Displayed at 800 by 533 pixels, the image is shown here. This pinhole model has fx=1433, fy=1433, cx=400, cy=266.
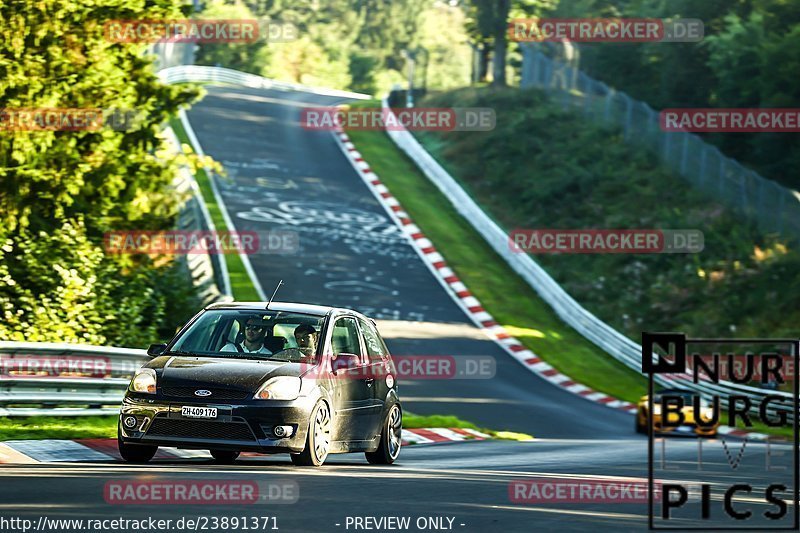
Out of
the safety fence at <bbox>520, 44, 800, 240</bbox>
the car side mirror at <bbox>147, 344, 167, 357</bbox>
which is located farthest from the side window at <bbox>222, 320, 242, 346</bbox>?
the safety fence at <bbox>520, 44, 800, 240</bbox>

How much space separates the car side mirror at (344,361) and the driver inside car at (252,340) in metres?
0.64

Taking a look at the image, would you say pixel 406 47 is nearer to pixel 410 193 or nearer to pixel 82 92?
pixel 410 193

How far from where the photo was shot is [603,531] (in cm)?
905

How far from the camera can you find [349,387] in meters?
13.5

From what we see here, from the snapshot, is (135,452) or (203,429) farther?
(135,452)

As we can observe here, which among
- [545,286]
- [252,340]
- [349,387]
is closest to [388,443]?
[349,387]

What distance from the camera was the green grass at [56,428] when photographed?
15055 millimetres

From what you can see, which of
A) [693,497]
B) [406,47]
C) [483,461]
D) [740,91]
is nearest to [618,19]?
[740,91]

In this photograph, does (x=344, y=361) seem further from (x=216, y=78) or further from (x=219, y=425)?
(x=216, y=78)

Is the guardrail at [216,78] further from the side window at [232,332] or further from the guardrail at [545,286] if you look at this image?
the side window at [232,332]

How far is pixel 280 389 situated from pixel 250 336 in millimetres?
1088

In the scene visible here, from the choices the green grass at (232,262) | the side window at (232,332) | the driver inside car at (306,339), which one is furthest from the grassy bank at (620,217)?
the side window at (232,332)

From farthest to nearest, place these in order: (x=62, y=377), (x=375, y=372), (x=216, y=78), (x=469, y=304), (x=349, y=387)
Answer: (x=216, y=78)
(x=469, y=304)
(x=62, y=377)
(x=375, y=372)
(x=349, y=387)

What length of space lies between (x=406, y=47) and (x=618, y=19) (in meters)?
79.4
